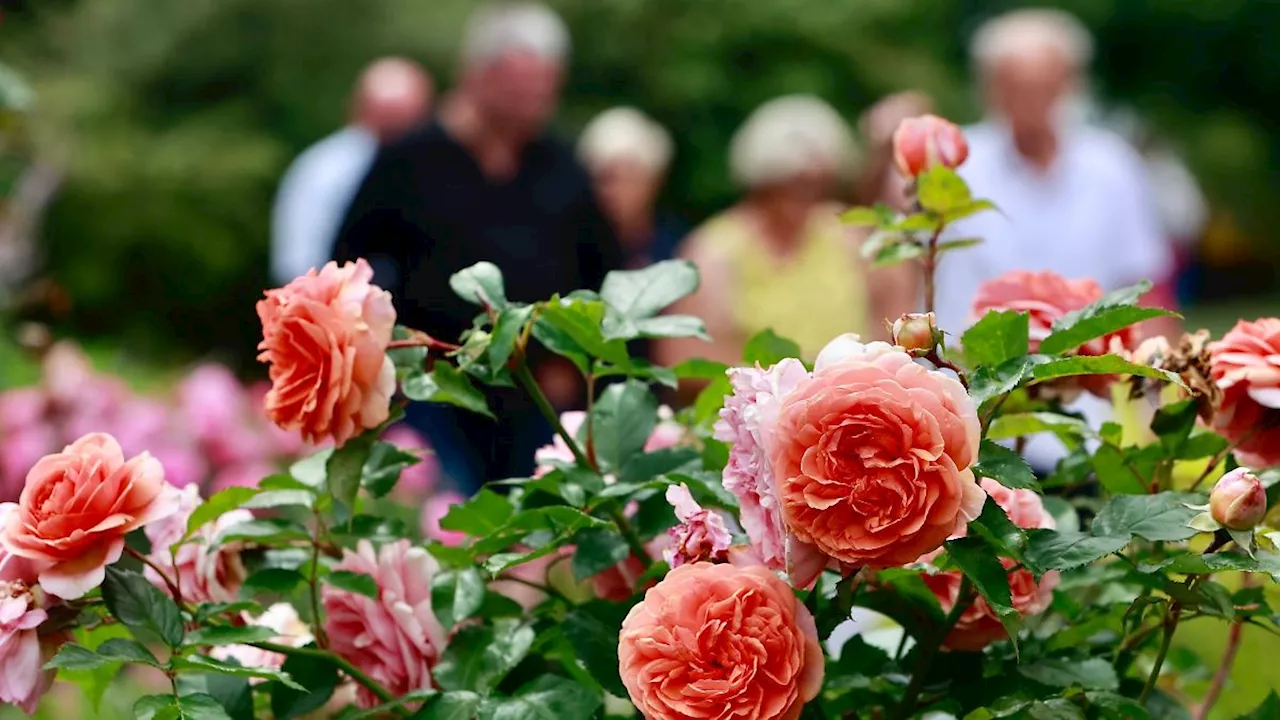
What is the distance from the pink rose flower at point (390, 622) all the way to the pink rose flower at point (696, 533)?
230 mm

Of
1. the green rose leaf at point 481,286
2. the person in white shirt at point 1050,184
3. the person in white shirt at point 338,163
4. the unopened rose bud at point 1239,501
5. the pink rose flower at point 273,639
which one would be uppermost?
the unopened rose bud at point 1239,501

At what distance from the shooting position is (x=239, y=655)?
107cm

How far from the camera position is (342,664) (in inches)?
37.4

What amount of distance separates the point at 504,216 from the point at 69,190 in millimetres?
8586

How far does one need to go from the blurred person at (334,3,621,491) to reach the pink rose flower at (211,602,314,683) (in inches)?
82.8

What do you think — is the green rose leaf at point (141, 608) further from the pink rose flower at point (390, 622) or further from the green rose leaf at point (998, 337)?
the green rose leaf at point (998, 337)

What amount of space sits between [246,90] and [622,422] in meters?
12.4

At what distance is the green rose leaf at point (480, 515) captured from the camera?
39.3 inches

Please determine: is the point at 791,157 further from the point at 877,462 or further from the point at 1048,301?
the point at 877,462

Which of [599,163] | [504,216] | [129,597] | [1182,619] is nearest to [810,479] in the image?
[1182,619]

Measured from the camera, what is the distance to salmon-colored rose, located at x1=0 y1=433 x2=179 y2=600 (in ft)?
2.87

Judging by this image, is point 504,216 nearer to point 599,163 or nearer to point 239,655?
point 599,163

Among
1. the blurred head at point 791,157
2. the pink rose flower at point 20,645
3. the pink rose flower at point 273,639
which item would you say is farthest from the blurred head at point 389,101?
the pink rose flower at point 20,645

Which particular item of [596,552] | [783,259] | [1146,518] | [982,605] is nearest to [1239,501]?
[1146,518]
